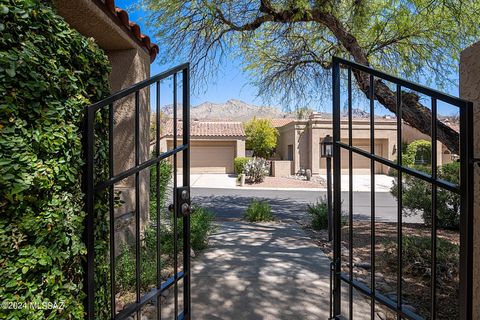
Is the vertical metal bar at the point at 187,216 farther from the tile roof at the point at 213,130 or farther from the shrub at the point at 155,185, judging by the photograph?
the tile roof at the point at 213,130

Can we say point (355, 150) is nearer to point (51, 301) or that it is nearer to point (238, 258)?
point (51, 301)

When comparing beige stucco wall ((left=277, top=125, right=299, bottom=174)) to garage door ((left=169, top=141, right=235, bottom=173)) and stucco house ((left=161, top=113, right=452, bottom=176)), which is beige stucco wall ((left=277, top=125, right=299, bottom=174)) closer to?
stucco house ((left=161, top=113, right=452, bottom=176))

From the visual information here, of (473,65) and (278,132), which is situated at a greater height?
(278,132)

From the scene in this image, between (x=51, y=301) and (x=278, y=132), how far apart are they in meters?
26.7

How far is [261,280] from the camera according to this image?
3.70m

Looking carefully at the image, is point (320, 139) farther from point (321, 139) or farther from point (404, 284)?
point (404, 284)

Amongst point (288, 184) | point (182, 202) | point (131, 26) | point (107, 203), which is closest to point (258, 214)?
point (131, 26)

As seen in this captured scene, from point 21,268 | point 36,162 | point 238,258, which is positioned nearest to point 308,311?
point 238,258

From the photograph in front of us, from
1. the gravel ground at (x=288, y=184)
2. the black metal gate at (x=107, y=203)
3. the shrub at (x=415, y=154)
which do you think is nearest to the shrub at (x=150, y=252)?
the black metal gate at (x=107, y=203)

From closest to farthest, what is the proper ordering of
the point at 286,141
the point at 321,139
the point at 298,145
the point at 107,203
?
the point at 107,203
the point at 321,139
the point at 298,145
the point at 286,141

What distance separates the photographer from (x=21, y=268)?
1.39 m

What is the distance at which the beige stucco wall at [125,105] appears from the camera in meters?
3.81

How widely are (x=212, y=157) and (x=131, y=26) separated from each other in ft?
68.1

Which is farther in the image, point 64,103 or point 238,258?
point 238,258
